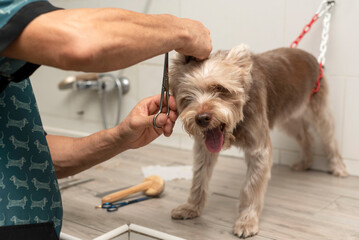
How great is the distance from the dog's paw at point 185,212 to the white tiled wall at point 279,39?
2.53 ft

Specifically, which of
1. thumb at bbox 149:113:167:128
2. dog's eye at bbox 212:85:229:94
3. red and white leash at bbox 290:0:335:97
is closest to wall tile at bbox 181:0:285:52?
red and white leash at bbox 290:0:335:97

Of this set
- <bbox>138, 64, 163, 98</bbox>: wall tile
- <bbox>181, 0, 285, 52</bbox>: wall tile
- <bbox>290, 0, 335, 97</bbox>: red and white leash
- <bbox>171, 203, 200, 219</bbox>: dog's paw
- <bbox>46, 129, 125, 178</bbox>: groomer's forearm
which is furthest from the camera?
<bbox>138, 64, 163, 98</bbox>: wall tile

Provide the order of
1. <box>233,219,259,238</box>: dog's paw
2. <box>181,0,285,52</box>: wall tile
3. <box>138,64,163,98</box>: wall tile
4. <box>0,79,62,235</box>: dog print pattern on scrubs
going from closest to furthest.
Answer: <box>0,79,62,235</box>: dog print pattern on scrubs → <box>233,219,259,238</box>: dog's paw → <box>181,0,285,52</box>: wall tile → <box>138,64,163,98</box>: wall tile

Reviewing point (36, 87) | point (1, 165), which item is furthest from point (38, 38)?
point (36, 87)

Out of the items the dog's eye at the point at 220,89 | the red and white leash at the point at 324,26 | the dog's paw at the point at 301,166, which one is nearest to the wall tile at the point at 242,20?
the red and white leash at the point at 324,26

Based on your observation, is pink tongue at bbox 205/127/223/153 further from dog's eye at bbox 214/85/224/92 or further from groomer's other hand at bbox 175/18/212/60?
groomer's other hand at bbox 175/18/212/60

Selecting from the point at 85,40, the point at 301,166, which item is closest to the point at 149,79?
the point at 301,166

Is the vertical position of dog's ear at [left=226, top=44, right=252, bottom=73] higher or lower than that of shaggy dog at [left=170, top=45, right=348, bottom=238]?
higher

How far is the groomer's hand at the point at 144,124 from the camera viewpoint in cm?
126

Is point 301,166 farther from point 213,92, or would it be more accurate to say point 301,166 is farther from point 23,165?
point 23,165

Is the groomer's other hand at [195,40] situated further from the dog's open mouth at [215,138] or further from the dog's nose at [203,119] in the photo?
the dog's open mouth at [215,138]

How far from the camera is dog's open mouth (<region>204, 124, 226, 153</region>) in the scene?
144 centimetres

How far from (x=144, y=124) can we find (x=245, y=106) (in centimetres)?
43

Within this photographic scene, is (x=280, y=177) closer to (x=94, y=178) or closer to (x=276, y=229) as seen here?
(x=276, y=229)
